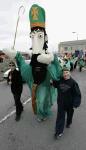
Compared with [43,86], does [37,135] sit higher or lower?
lower

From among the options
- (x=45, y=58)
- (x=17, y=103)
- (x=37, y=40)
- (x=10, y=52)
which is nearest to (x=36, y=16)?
(x=37, y=40)

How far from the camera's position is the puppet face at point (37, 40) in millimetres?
8203

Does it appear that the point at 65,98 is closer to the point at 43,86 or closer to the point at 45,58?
the point at 45,58

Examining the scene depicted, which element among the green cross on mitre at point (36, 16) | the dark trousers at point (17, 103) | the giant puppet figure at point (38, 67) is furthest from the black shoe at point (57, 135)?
the green cross on mitre at point (36, 16)

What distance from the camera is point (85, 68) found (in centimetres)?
3694

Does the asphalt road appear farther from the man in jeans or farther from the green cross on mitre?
the green cross on mitre

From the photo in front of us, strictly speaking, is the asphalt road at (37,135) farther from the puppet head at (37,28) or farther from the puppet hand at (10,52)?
the puppet head at (37,28)

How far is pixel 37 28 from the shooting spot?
327 inches

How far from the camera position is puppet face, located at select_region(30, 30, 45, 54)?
26.9 feet

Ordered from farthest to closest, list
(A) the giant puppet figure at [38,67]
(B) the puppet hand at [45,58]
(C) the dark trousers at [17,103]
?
(C) the dark trousers at [17,103] → (A) the giant puppet figure at [38,67] → (B) the puppet hand at [45,58]

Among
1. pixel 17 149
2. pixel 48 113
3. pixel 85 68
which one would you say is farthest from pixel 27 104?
pixel 85 68

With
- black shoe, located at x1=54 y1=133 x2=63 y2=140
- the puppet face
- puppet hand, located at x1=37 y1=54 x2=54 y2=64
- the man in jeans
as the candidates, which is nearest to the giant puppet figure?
the puppet face

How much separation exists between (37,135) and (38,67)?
186 centimetres

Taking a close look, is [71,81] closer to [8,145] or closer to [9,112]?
[8,145]
